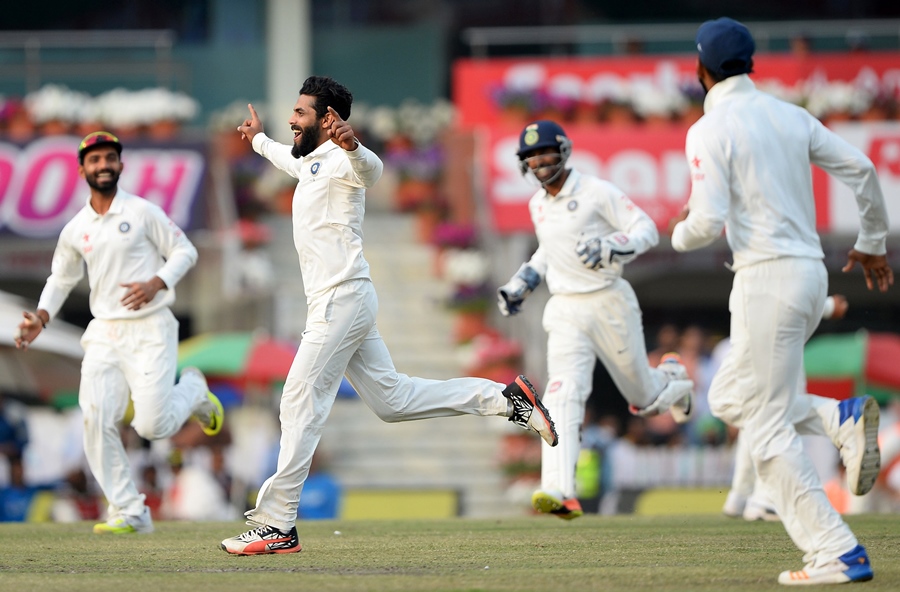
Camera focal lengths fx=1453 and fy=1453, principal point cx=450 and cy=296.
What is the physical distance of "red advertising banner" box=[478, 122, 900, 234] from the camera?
19469mm

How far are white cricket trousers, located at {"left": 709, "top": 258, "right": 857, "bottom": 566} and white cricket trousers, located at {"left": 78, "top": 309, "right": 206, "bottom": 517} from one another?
4.37 metres

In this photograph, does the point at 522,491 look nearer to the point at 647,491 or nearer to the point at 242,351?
the point at 647,491

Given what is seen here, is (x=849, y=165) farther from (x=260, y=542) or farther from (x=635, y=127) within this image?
(x=635, y=127)

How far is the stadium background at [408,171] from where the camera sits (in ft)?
58.7

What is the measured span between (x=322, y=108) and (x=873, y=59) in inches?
650

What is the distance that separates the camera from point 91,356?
9.80 m

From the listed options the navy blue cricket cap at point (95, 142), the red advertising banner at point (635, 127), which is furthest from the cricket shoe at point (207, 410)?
the red advertising banner at point (635, 127)

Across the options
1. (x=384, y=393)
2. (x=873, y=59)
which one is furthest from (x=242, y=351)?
(x=873, y=59)

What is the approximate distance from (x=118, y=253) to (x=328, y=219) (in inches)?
102

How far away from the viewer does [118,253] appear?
9820 mm

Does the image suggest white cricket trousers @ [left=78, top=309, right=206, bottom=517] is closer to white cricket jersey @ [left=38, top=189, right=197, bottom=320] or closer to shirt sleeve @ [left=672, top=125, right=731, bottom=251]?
white cricket jersey @ [left=38, top=189, right=197, bottom=320]

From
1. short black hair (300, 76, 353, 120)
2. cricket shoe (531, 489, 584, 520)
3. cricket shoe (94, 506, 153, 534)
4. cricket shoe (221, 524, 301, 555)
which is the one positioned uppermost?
short black hair (300, 76, 353, 120)

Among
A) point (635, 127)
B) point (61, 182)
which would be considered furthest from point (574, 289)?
point (61, 182)

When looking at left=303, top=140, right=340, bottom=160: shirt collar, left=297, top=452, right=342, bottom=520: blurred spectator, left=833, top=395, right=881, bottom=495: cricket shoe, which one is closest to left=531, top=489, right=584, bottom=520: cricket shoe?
left=833, top=395, right=881, bottom=495: cricket shoe
